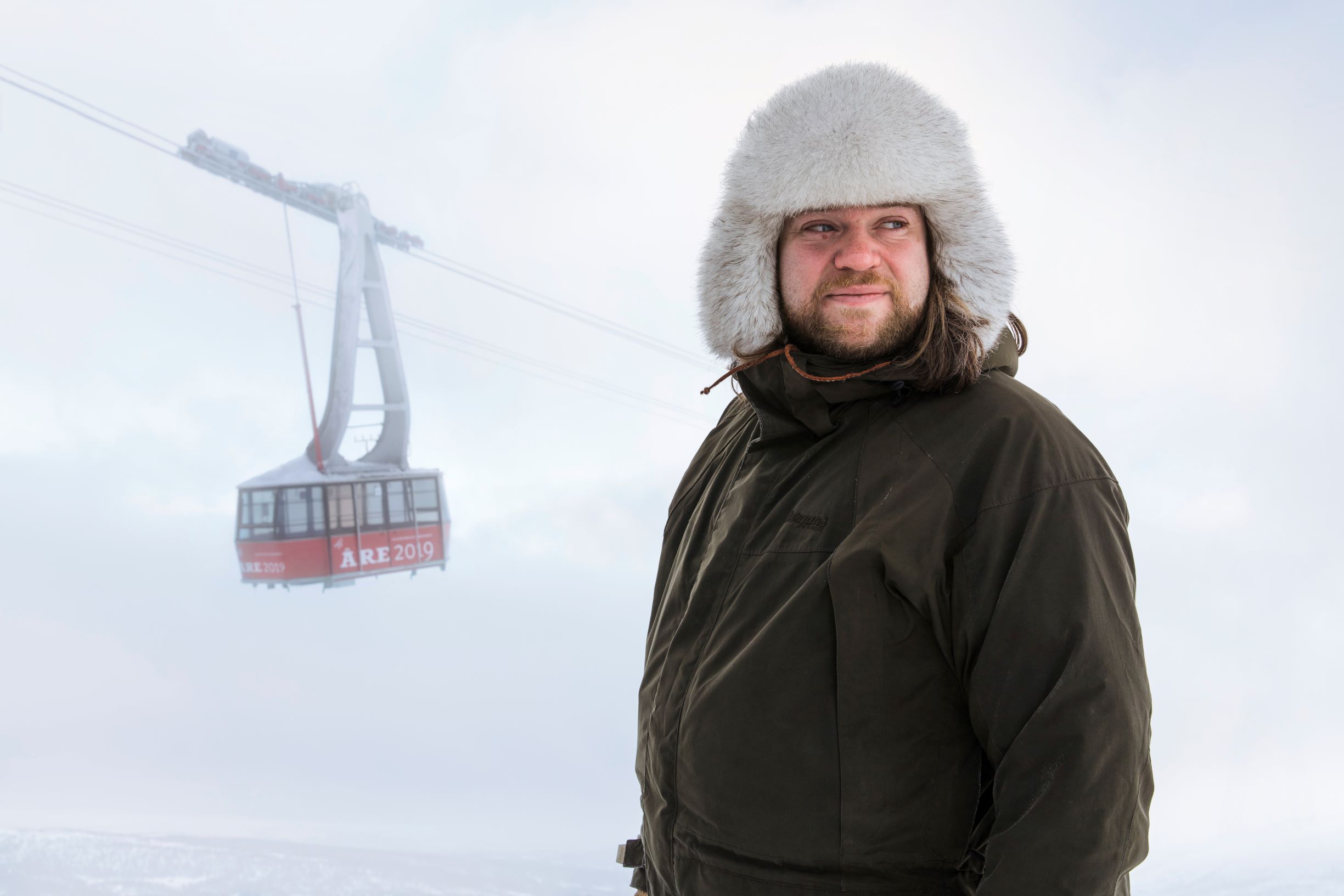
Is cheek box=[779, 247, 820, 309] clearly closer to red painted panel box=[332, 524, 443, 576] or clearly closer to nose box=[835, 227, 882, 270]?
nose box=[835, 227, 882, 270]

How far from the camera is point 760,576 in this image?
107 cm

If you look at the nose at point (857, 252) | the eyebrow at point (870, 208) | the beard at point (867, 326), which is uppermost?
the eyebrow at point (870, 208)

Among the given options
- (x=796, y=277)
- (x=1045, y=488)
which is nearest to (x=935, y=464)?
(x=1045, y=488)

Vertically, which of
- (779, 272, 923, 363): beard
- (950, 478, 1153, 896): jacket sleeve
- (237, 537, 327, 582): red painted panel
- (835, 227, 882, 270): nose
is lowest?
(950, 478, 1153, 896): jacket sleeve

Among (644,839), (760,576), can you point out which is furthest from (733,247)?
(644,839)

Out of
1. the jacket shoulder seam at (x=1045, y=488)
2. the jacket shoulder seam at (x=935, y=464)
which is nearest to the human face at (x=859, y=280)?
the jacket shoulder seam at (x=935, y=464)

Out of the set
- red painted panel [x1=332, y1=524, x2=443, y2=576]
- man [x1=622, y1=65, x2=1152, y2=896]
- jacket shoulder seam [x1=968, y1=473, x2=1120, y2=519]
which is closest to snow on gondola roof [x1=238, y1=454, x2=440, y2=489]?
red painted panel [x1=332, y1=524, x2=443, y2=576]

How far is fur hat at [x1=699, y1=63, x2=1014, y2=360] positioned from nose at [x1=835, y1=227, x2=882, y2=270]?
41 millimetres

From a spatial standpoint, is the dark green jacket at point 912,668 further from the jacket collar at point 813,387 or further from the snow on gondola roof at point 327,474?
the snow on gondola roof at point 327,474

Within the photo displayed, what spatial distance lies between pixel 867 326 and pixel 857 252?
10 centimetres

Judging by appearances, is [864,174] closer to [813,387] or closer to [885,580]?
[813,387]

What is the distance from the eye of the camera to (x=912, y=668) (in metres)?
0.94

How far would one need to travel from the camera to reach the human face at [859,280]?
3.57 feet

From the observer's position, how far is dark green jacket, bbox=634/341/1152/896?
2.70 feet
